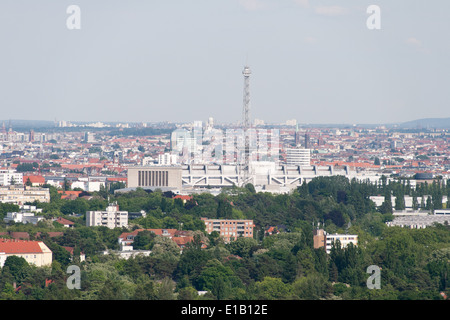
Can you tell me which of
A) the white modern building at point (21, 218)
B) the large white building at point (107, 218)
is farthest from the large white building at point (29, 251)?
the large white building at point (107, 218)

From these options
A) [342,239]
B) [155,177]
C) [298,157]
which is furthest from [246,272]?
[298,157]

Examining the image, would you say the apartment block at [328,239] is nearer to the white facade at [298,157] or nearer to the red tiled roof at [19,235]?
the red tiled roof at [19,235]

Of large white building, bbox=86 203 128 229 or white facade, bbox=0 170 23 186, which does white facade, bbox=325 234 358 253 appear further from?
white facade, bbox=0 170 23 186

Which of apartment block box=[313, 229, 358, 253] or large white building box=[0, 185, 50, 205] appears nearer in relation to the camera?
apartment block box=[313, 229, 358, 253]

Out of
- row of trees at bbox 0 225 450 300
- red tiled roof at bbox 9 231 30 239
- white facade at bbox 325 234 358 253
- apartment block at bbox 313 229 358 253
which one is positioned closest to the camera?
row of trees at bbox 0 225 450 300

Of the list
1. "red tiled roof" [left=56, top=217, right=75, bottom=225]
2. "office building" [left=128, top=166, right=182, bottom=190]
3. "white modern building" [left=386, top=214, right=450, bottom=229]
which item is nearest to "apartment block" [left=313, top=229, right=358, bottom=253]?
"white modern building" [left=386, top=214, right=450, bottom=229]

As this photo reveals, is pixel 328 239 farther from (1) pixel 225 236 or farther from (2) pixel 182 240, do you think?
(1) pixel 225 236

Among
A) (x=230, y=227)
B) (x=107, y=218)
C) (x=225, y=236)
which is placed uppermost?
(x=107, y=218)
